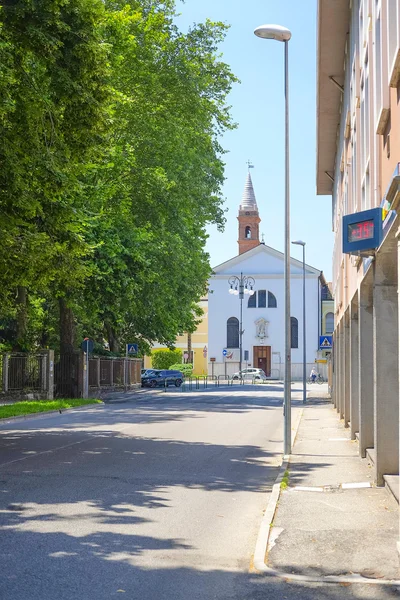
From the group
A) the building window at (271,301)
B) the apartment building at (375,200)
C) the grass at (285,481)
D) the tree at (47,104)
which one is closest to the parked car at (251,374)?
the building window at (271,301)

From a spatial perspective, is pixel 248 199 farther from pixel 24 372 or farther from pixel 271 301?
pixel 24 372

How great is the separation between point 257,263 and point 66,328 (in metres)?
60.4

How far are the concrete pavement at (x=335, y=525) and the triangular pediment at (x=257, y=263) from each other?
81.6m

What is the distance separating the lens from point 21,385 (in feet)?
124

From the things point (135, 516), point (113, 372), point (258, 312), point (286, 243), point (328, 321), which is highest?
point (258, 312)

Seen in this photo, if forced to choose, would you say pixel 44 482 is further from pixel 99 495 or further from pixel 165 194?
pixel 165 194

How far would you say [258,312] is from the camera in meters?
96.8

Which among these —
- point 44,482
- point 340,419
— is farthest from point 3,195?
point 340,419

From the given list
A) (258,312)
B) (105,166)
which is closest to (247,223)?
(258,312)

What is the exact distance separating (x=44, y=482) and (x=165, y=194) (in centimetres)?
2551

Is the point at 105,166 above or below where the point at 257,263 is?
below

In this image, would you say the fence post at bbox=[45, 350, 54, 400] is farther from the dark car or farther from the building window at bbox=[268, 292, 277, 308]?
the building window at bbox=[268, 292, 277, 308]

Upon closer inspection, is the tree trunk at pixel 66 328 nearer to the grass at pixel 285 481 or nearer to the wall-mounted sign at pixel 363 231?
the grass at pixel 285 481

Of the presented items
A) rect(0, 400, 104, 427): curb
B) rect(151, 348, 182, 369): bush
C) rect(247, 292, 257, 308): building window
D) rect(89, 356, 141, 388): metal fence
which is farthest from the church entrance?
rect(0, 400, 104, 427): curb
